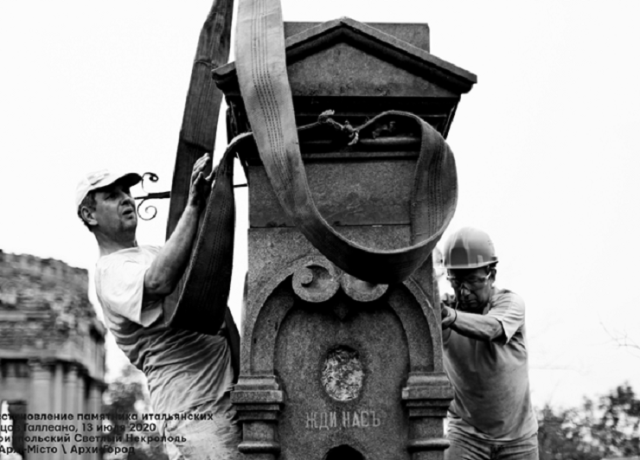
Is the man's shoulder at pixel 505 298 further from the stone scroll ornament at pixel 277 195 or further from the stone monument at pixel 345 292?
the stone scroll ornament at pixel 277 195

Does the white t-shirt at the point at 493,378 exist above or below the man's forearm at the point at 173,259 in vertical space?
below

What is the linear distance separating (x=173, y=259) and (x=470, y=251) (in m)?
2.10

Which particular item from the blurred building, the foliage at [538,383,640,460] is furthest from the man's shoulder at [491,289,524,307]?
the blurred building

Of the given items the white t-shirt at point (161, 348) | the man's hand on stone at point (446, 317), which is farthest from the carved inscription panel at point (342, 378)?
the white t-shirt at point (161, 348)

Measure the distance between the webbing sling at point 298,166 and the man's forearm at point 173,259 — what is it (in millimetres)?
887

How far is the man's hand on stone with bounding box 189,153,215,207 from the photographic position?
777 centimetres

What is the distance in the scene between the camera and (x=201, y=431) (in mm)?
8039

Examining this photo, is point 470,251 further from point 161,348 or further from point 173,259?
point 161,348

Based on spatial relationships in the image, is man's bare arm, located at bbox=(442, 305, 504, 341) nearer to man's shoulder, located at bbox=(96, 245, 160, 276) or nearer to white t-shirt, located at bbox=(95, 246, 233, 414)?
white t-shirt, located at bbox=(95, 246, 233, 414)

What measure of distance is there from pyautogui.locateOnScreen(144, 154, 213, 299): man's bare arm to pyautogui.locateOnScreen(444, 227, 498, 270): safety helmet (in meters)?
1.86

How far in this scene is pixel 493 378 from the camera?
8.44 m

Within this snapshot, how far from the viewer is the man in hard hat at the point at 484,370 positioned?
27.7ft

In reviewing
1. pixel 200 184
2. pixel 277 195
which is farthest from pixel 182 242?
pixel 277 195

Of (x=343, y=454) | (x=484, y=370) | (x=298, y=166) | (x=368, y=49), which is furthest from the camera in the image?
(x=484, y=370)
